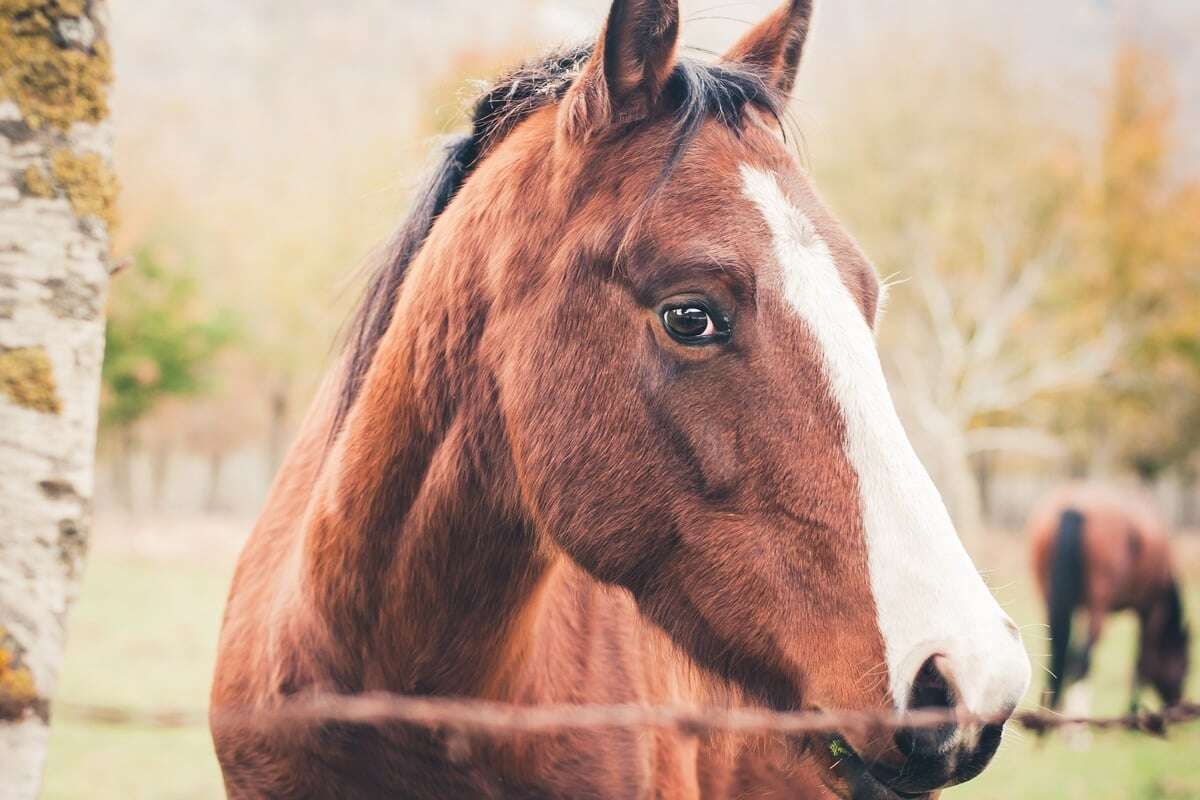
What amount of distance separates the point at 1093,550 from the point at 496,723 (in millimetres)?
11080

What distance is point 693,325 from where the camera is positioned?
1791 mm

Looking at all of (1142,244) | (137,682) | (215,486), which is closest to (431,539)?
(137,682)

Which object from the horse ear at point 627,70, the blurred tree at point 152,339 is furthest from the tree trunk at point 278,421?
the horse ear at point 627,70

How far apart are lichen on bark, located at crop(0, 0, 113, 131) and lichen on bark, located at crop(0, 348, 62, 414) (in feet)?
1.44

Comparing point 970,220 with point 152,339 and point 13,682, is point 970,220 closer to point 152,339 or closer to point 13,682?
point 152,339

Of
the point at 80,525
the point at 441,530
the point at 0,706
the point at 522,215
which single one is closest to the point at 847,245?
the point at 522,215

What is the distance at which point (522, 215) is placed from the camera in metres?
2.01

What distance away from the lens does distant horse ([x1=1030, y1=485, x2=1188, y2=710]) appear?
384 inches

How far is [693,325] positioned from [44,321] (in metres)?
1.25

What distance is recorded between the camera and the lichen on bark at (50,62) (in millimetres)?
1672

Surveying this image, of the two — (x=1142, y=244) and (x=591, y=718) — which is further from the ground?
(x=1142, y=244)

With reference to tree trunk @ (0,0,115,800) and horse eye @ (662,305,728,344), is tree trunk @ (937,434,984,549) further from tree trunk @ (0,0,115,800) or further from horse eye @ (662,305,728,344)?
tree trunk @ (0,0,115,800)

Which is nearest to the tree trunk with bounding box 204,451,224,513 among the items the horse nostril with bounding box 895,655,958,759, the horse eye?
the horse eye

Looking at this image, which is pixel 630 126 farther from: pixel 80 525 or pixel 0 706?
pixel 0 706
